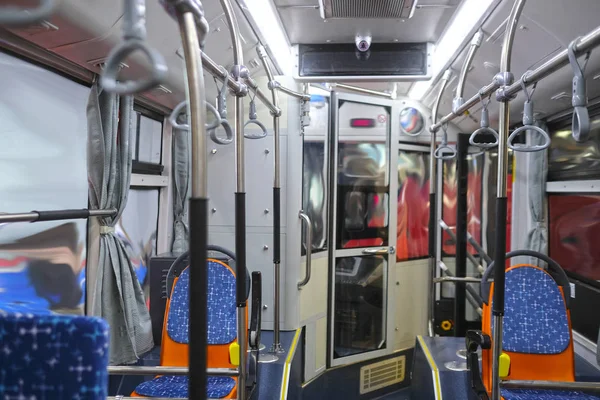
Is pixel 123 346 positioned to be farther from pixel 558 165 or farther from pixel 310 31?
pixel 558 165

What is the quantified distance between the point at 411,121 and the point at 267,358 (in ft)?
10.6

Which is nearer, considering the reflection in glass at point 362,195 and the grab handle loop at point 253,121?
the grab handle loop at point 253,121

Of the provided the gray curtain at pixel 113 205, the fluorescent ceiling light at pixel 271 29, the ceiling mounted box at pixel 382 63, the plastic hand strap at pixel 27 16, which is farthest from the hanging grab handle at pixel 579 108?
the gray curtain at pixel 113 205

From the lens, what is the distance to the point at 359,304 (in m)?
4.90

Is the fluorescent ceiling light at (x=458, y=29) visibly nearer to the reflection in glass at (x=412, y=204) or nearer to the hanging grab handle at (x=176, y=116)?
the reflection in glass at (x=412, y=204)

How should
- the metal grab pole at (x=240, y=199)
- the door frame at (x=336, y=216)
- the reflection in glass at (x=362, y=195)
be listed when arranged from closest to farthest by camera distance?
the metal grab pole at (x=240, y=199) → the door frame at (x=336, y=216) → the reflection in glass at (x=362, y=195)

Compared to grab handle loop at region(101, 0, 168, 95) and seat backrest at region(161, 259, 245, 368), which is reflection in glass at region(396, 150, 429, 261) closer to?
seat backrest at region(161, 259, 245, 368)

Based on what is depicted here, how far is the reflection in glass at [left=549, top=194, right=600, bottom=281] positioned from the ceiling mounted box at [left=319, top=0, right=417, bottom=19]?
224 centimetres

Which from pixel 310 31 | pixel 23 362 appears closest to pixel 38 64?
pixel 310 31

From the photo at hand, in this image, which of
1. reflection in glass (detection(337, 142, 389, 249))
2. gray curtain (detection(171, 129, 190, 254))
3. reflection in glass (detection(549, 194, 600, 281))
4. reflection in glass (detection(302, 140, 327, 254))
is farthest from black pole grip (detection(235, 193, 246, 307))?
reflection in glass (detection(549, 194, 600, 281))

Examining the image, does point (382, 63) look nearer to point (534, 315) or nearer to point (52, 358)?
point (534, 315)

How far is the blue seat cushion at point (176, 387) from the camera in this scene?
7.87 feet

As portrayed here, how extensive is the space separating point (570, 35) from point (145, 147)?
3.12 metres

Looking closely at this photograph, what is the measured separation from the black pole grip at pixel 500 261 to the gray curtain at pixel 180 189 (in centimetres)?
280
